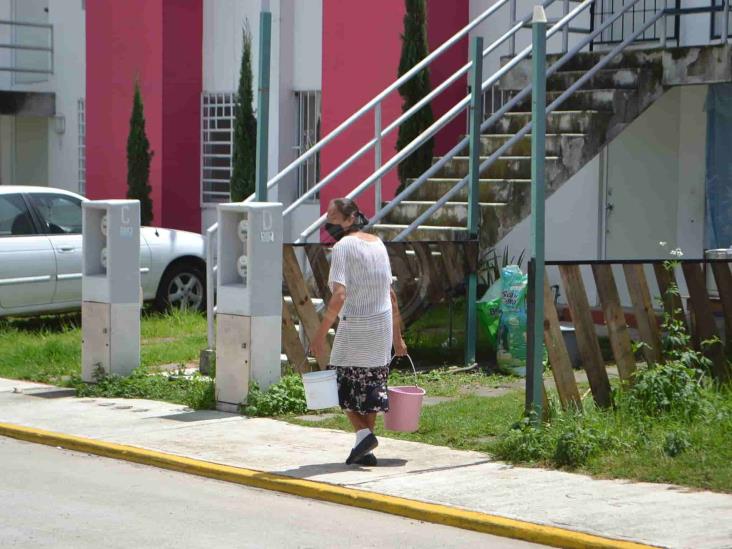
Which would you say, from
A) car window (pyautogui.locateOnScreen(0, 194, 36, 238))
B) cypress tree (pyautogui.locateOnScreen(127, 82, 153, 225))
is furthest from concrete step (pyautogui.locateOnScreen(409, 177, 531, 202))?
cypress tree (pyautogui.locateOnScreen(127, 82, 153, 225))

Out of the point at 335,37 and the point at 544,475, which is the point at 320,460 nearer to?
the point at 544,475

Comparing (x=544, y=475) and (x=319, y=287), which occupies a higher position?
(x=319, y=287)

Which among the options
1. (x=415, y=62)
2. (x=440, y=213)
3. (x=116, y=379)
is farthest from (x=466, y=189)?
(x=415, y=62)

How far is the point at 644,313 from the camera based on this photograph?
10.2m

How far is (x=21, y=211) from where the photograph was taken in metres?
15.6

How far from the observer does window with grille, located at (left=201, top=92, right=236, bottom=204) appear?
22.2 meters

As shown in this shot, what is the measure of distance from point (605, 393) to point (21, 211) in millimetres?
8164

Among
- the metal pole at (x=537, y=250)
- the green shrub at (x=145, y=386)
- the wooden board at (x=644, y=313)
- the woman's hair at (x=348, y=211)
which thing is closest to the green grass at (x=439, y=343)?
the green shrub at (x=145, y=386)

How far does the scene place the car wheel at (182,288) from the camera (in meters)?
16.7

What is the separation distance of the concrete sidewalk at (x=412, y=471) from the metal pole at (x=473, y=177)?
2947 millimetres

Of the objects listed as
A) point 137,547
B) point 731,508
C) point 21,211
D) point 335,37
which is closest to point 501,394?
point 731,508

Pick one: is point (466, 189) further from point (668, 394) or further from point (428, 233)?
point (668, 394)

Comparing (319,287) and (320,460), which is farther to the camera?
(319,287)

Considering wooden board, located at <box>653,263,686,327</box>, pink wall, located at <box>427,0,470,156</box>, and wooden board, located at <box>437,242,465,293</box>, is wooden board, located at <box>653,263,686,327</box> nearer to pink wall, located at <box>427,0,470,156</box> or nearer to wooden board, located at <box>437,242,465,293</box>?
wooden board, located at <box>437,242,465,293</box>
